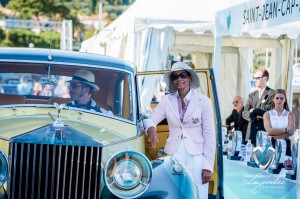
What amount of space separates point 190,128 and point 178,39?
8.06 meters

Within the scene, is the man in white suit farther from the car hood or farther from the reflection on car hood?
the reflection on car hood

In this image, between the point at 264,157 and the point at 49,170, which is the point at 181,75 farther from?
the point at 49,170

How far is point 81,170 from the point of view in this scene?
5395 mm

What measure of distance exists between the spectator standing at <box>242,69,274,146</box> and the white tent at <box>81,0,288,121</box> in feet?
2.72

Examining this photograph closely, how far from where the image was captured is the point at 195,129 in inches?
269

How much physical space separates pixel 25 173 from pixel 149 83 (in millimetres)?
7615

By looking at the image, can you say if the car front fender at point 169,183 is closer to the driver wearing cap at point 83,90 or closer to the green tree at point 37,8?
the driver wearing cap at point 83,90

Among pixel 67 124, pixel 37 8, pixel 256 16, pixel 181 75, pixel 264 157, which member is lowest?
pixel 264 157

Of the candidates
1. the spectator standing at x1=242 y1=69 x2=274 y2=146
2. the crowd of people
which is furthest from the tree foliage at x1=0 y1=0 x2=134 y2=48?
the spectator standing at x1=242 y1=69 x2=274 y2=146

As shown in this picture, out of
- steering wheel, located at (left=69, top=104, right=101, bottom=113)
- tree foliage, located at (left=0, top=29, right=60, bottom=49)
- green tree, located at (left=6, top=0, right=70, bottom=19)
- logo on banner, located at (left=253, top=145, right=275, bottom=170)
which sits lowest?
logo on banner, located at (left=253, top=145, right=275, bottom=170)

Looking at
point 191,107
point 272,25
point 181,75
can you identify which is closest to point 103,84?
point 181,75

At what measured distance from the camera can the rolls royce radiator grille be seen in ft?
17.6

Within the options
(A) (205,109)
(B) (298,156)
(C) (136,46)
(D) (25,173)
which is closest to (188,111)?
(A) (205,109)

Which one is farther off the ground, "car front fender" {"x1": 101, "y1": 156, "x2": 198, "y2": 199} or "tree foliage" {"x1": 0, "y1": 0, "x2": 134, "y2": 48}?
"tree foliage" {"x1": 0, "y1": 0, "x2": 134, "y2": 48}
